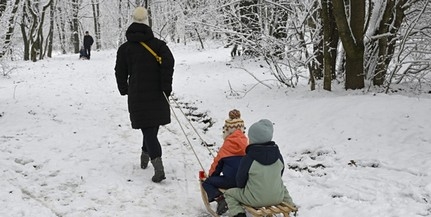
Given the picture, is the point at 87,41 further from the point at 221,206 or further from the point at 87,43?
the point at 221,206

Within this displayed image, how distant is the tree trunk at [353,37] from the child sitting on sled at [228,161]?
449 cm

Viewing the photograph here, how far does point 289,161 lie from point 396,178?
1.78 metres

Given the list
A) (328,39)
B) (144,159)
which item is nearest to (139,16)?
(144,159)

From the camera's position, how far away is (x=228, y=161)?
4836mm

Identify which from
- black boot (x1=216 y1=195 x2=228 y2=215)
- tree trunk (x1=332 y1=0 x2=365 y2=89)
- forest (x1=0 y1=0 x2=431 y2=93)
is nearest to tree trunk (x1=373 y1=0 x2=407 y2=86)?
forest (x1=0 y1=0 x2=431 y2=93)

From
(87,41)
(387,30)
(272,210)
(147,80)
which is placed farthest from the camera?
(87,41)

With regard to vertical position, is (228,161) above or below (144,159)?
above

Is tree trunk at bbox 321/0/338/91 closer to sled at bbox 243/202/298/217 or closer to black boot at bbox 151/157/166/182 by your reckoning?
black boot at bbox 151/157/166/182

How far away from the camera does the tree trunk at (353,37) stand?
8477 mm

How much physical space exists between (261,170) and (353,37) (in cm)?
537

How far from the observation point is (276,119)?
29.1 ft

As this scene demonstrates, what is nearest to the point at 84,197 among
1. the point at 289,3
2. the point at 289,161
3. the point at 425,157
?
the point at 289,161

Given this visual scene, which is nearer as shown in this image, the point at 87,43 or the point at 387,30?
the point at 387,30

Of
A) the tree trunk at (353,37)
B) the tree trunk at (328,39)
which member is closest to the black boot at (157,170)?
the tree trunk at (353,37)
